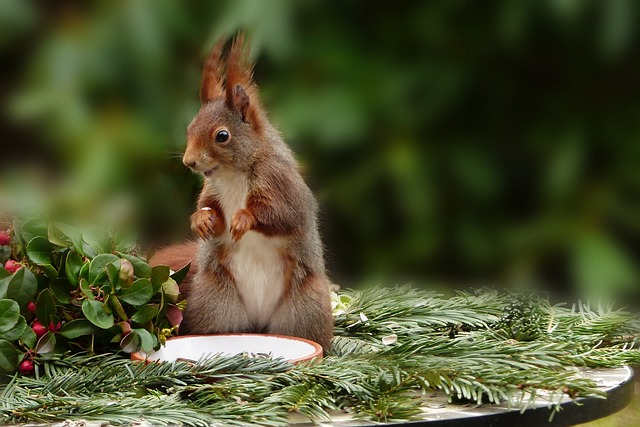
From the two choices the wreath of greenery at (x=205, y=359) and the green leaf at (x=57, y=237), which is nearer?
the wreath of greenery at (x=205, y=359)

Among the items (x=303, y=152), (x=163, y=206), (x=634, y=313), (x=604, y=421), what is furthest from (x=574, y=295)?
(x=604, y=421)

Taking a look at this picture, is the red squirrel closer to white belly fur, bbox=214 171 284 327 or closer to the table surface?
white belly fur, bbox=214 171 284 327

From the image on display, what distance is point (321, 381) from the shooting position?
92cm

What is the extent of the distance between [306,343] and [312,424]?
0.19 meters

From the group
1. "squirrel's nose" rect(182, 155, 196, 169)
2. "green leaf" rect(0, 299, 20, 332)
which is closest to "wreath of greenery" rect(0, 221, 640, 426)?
"green leaf" rect(0, 299, 20, 332)

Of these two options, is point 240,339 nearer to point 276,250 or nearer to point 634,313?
point 276,250

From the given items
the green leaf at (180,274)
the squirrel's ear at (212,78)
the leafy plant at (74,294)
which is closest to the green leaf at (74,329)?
the leafy plant at (74,294)

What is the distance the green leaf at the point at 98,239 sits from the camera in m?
1.04

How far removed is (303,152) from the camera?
1.18 metres

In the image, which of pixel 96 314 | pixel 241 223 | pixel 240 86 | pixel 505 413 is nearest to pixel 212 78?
pixel 240 86

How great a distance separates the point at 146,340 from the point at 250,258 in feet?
0.45

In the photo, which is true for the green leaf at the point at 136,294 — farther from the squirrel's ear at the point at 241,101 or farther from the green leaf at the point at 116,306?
the squirrel's ear at the point at 241,101

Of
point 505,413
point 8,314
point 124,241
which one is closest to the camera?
point 505,413

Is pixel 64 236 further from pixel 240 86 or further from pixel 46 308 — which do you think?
pixel 240 86
